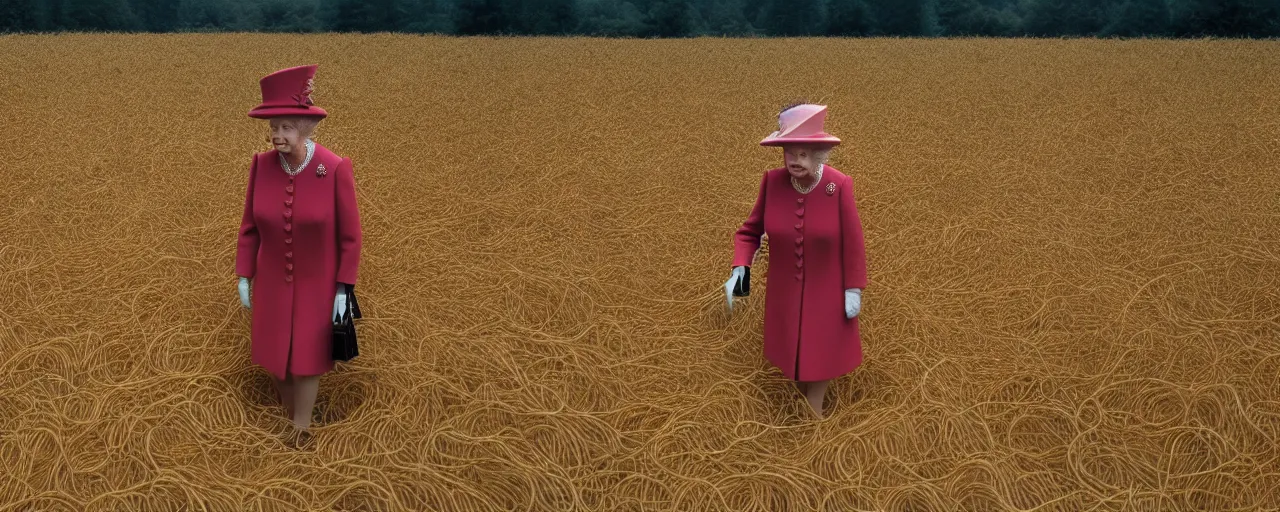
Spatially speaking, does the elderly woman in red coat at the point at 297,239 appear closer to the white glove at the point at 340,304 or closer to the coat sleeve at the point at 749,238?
the white glove at the point at 340,304

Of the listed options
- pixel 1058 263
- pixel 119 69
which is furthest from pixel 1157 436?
pixel 119 69

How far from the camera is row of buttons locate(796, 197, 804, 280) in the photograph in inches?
131

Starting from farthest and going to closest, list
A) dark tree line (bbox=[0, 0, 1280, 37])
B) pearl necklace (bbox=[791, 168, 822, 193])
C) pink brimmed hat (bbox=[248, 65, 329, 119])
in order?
dark tree line (bbox=[0, 0, 1280, 37]) → pearl necklace (bbox=[791, 168, 822, 193]) → pink brimmed hat (bbox=[248, 65, 329, 119])

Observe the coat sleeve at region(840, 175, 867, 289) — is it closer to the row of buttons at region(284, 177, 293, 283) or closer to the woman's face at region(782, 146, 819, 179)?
the woman's face at region(782, 146, 819, 179)

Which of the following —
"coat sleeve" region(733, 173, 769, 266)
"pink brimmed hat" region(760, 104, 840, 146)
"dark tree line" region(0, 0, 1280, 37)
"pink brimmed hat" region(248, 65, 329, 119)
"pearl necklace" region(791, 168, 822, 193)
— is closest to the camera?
"pink brimmed hat" region(248, 65, 329, 119)

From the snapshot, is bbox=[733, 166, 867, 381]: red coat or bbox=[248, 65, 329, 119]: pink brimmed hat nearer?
bbox=[248, 65, 329, 119]: pink brimmed hat

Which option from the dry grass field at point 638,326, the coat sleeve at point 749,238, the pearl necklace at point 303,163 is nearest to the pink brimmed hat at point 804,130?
the coat sleeve at point 749,238

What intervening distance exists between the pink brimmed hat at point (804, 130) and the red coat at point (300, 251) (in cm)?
148

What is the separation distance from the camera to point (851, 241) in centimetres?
334

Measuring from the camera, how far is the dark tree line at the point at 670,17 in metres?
22.7

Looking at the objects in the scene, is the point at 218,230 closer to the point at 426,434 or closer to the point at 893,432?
the point at 426,434

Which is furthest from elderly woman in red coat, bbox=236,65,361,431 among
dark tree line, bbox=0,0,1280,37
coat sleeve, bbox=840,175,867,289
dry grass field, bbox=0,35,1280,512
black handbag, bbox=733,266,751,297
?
dark tree line, bbox=0,0,1280,37

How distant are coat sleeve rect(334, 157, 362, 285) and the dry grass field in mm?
655

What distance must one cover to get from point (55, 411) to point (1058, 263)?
5.21 m
